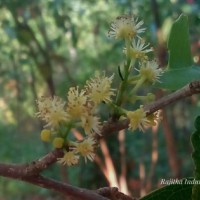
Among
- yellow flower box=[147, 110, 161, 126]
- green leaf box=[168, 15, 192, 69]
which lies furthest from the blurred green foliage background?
yellow flower box=[147, 110, 161, 126]

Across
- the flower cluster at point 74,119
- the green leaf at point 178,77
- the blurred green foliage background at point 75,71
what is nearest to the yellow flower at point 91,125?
the flower cluster at point 74,119

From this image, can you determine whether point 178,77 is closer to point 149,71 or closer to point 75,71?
point 149,71

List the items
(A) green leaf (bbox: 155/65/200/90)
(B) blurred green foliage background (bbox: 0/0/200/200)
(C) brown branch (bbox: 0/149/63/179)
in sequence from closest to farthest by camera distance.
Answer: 1. (C) brown branch (bbox: 0/149/63/179)
2. (A) green leaf (bbox: 155/65/200/90)
3. (B) blurred green foliage background (bbox: 0/0/200/200)

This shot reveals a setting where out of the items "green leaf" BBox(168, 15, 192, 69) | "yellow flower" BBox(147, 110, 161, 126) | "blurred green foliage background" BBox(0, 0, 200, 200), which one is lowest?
"yellow flower" BBox(147, 110, 161, 126)

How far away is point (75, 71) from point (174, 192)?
8.40 ft

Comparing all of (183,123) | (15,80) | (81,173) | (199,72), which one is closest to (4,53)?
(15,80)

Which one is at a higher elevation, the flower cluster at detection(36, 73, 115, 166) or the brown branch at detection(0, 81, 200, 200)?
the flower cluster at detection(36, 73, 115, 166)

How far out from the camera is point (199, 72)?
49 cm

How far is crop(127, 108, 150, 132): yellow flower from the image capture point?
14.8 inches

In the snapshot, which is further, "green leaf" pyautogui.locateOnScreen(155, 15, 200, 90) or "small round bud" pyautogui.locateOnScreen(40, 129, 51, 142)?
"green leaf" pyautogui.locateOnScreen(155, 15, 200, 90)

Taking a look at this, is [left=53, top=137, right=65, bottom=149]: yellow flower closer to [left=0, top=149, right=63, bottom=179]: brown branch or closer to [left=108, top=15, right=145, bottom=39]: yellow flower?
[left=0, top=149, right=63, bottom=179]: brown branch

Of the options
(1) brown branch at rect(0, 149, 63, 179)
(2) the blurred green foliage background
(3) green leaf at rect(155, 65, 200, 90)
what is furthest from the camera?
(2) the blurred green foliage background

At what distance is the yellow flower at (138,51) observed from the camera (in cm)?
42

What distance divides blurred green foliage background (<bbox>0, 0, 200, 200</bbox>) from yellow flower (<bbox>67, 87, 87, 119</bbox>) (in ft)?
3.29
